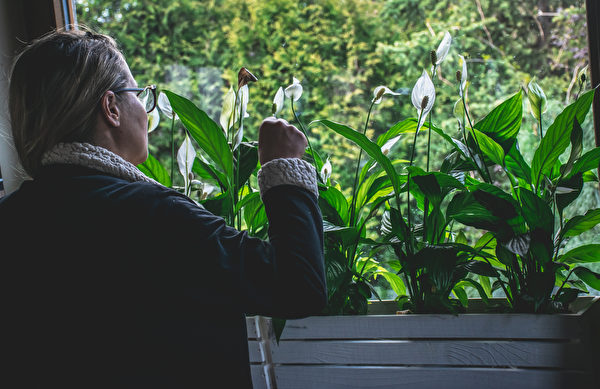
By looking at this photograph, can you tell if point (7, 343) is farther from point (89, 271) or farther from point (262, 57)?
point (262, 57)

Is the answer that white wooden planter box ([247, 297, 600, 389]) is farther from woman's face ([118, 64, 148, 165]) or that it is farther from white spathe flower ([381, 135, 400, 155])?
woman's face ([118, 64, 148, 165])

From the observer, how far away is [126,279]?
636 mm

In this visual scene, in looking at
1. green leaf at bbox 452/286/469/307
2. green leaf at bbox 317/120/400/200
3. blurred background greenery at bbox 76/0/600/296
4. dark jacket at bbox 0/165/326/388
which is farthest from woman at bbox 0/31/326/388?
blurred background greenery at bbox 76/0/600/296

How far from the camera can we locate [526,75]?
52.9 inches

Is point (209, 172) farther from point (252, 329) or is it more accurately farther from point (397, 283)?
point (397, 283)

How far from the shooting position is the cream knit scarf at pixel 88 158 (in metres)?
0.71

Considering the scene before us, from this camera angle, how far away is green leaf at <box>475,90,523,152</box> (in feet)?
3.55

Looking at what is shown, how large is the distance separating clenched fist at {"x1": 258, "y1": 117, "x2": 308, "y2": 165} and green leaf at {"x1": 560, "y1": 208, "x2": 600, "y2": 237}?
0.59m

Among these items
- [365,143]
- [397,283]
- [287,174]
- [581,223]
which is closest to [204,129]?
[365,143]

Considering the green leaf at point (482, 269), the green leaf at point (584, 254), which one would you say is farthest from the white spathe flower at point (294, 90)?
the green leaf at point (584, 254)

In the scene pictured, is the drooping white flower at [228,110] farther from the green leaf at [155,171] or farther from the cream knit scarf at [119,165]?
the cream knit scarf at [119,165]

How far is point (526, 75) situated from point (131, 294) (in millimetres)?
1147

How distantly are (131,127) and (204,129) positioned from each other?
1.06ft

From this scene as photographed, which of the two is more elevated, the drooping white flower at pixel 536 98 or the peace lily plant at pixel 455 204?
the drooping white flower at pixel 536 98
